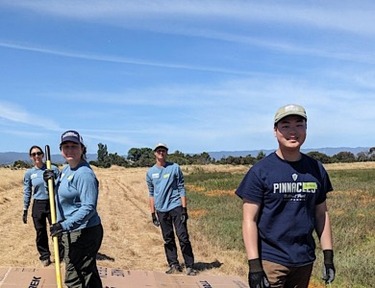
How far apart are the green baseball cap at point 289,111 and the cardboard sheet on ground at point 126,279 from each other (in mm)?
3583

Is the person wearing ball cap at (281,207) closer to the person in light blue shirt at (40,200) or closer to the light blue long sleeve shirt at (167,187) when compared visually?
the light blue long sleeve shirt at (167,187)

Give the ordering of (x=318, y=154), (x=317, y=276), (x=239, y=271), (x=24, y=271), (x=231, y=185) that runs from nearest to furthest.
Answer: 1. (x=24, y=271)
2. (x=317, y=276)
3. (x=239, y=271)
4. (x=231, y=185)
5. (x=318, y=154)

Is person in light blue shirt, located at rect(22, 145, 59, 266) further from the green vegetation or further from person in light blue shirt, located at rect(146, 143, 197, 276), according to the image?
the green vegetation

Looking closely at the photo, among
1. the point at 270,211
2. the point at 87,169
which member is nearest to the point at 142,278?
the point at 87,169

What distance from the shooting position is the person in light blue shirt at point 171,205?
729 cm

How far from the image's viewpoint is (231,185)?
30.2 meters

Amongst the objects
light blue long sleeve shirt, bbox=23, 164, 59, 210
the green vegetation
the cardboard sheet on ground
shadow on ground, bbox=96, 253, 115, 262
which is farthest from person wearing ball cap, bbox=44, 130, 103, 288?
shadow on ground, bbox=96, 253, 115, 262

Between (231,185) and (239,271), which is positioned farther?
(231,185)

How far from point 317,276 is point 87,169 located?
12.9 feet

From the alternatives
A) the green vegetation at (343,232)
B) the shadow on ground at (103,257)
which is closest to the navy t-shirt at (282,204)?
the green vegetation at (343,232)

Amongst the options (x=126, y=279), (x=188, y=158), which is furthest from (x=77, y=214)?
(x=188, y=158)

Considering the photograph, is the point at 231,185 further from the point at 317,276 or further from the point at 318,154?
the point at 318,154

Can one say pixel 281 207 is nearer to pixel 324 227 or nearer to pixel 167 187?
pixel 324 227

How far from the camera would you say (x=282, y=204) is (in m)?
3.30
